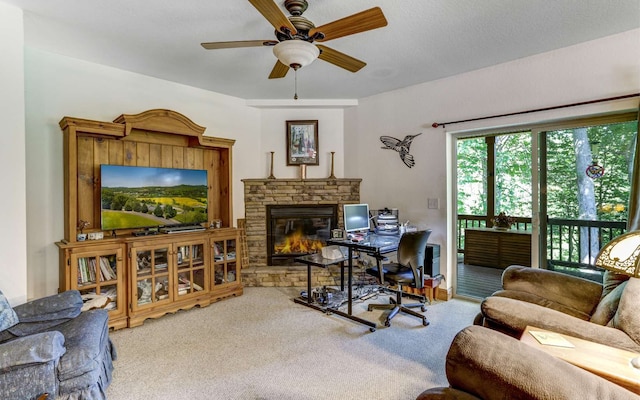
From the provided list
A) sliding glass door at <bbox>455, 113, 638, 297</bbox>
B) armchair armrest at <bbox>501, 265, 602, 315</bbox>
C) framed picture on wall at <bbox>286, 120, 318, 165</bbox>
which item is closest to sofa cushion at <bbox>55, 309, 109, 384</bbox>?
armchair armrest at <bbox>501, 265, 602, 315</bbox>

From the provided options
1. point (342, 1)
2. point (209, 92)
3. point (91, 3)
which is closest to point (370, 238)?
point (342, 1)

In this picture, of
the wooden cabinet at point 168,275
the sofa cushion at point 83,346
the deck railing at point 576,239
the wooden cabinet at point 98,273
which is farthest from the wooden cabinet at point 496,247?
the sofa cushion at point 83,346

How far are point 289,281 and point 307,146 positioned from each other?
6.42 ft

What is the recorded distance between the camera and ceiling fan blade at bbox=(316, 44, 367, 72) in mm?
2180

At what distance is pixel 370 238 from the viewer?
343 centimetres

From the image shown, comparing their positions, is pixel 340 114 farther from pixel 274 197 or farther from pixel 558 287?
pixel 558 287

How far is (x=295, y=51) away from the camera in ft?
6.48

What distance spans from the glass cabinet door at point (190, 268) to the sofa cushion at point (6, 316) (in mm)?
1408

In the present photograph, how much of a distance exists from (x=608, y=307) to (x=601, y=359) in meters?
0.58

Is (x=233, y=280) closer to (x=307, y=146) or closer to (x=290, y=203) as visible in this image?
(x=290, y=203)

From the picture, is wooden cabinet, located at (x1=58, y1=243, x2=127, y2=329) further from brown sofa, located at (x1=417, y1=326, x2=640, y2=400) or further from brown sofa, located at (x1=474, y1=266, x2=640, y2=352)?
brown sofa, located at (x1=474, y1=266, x2=640, y2=352)

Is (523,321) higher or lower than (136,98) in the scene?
lower

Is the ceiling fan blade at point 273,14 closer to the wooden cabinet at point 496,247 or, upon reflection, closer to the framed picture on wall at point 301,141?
the framed picture on wall at point 301,141

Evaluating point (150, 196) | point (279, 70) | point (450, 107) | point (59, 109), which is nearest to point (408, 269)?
point (450, 107)
